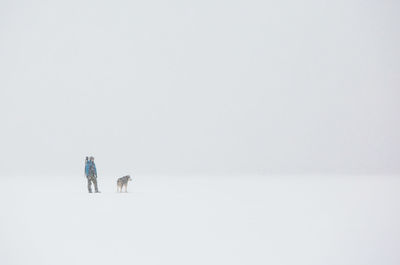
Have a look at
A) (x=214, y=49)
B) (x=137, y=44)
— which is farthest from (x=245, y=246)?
(x=137, y=44)

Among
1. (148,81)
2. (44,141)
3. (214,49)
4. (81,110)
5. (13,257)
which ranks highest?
(214,49)

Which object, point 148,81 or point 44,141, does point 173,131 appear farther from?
point 148,81

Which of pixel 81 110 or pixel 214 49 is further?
pixel 214 49

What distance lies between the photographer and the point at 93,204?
60.6 ft

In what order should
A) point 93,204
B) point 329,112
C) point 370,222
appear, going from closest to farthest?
1. point 370,222
2. point 93,204
3. point 329,112

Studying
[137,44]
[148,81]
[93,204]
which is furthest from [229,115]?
[93,204]

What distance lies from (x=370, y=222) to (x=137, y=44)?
176 m

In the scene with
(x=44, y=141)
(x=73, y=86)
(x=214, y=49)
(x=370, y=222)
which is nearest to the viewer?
(x=370, y=222)

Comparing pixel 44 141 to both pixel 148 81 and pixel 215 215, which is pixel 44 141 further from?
pixel 215 215

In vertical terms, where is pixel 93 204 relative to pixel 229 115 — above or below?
below

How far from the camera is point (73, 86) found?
13075 centimetres

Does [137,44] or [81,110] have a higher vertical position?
[137,44]

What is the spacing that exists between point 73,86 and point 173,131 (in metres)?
37.2

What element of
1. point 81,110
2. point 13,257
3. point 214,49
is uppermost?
point 214,49
